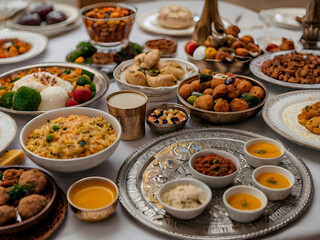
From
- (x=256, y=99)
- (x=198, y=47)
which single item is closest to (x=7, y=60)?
(x=198, y=47)

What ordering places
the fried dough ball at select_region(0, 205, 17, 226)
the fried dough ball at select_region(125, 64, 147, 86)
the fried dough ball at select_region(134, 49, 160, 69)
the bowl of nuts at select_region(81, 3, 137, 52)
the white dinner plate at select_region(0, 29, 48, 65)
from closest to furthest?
the fried dough ball at select_region(0, 205, 17, 226) → the fried dough ball at select_region(125, 64, 147, 86) → the fried dough ball at select_region(134, 49, 160, 69) → the bowl of nuts at select_region(81, 3, 137, 52) → the white dinner plate at select_region(0, 29, 48, 65)

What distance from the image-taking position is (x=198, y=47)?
220 centimetres

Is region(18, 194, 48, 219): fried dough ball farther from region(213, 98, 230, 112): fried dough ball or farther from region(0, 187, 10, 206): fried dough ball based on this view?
region(213, 98, 230, 112): fried dough ball

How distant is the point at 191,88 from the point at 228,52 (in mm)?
480

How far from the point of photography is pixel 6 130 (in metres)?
1.61

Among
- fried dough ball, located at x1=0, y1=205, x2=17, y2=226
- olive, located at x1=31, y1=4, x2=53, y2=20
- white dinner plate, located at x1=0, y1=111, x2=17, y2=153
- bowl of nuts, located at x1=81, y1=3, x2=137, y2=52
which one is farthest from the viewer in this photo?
olive, located at x1=31, y1=4, x2=53, y2=20

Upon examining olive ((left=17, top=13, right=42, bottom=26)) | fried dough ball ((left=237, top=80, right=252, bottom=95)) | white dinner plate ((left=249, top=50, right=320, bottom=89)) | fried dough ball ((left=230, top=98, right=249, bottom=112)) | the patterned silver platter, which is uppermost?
fried dough ball ((left=237, top=80, right=252, bottom=95))

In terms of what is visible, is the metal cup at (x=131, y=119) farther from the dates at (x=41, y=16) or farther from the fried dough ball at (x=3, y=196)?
the dates at (x=41, y=16)

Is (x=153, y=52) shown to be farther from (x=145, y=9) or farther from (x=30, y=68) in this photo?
(x=145, y=9)

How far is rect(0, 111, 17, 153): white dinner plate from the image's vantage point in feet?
5.01

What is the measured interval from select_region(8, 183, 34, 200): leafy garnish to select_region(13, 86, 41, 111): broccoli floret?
0.60m

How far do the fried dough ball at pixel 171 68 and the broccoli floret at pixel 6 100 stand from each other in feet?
2.49

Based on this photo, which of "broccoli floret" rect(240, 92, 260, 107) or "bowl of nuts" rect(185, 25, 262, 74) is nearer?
"broccoli floret" rect(240, 92, 260, 107)

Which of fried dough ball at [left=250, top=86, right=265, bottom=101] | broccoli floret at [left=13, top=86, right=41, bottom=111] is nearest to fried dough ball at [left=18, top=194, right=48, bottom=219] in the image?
broccoli floret at [left=13, top=86, right=41, bottom=111]
